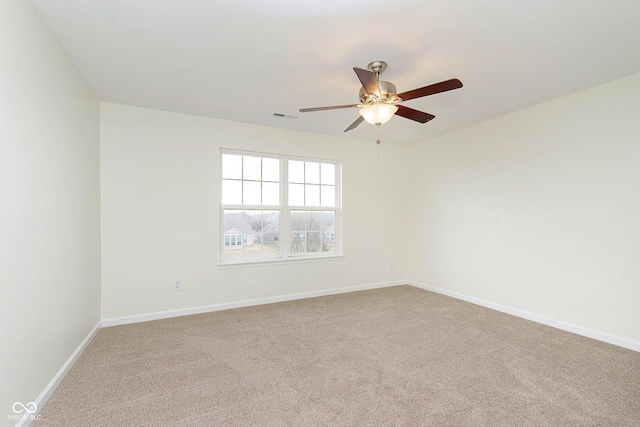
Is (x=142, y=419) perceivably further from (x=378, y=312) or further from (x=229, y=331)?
(x=378, y=312)

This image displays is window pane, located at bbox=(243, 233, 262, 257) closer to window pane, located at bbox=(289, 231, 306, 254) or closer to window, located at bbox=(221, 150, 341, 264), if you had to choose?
window, located at bbox=(221, 150, 341, 264)

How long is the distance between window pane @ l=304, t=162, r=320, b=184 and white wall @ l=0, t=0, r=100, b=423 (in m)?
2.71

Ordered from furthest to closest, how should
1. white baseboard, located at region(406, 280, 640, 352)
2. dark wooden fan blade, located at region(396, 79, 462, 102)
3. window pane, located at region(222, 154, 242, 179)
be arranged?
window pane, located at region(222, 154, 242, 179) < white baseboard, located at region(406, 280, 640, 352) < dark wooden fan blade, located at region(396, 79, 462, 102)

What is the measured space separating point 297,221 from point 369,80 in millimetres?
2818

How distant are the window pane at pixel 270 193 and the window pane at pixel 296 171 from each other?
27 centimetres

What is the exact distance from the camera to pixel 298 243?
459 centimetres

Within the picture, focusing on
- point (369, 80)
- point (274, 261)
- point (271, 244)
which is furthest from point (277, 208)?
point (369, 80)

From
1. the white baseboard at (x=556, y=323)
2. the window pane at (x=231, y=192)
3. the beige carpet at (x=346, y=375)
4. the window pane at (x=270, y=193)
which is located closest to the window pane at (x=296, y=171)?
the window pane at (x=270, y=193)

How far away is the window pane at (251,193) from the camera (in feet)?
13.8

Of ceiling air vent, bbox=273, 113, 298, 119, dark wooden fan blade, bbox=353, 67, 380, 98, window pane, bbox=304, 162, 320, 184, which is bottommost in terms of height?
window pane, bbox=304, 162, 320, 184

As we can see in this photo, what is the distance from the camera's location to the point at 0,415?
1.46m

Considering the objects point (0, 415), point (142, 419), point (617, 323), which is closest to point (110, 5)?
point (0, 415)

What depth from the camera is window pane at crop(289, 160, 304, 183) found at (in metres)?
4.54

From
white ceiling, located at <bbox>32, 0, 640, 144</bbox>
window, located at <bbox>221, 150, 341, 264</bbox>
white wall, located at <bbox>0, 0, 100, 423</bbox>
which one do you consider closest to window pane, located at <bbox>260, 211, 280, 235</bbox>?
window, located at <bbox>221, 150, 341, 264</bbox>
